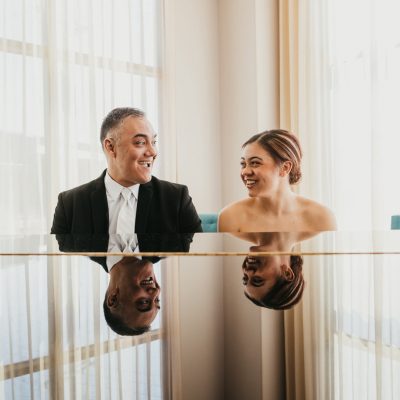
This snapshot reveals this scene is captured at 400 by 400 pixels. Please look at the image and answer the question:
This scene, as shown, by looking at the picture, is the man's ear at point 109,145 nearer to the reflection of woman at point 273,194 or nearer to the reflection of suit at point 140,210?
the reflection of suit at point 140,210

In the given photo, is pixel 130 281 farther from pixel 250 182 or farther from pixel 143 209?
pixel 250 182

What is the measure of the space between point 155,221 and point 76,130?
1246mm

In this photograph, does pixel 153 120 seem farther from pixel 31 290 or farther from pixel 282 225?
pixel 31 290

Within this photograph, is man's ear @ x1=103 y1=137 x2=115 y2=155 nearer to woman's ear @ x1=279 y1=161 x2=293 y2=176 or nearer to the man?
the man

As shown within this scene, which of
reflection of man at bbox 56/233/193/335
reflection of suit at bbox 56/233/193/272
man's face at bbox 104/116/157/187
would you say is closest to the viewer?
reflection of man at bbox 56/233/193/335

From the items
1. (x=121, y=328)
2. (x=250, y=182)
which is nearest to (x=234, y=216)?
(x=250, y=182)

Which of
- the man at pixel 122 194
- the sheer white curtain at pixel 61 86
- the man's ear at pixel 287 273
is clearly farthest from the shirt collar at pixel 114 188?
the sheer white curtain at pixel 61 86

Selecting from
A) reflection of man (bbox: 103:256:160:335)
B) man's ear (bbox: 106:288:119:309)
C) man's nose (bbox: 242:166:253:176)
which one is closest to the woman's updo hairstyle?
man's nose (bbox: 242:166:253:176)

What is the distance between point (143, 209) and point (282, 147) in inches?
24.1

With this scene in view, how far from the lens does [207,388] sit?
1.55 feet

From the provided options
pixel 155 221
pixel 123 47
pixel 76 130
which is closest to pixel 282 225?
pixel 155 221

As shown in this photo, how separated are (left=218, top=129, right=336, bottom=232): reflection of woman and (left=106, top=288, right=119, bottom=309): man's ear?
1.02 m

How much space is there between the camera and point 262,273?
771 millimetres

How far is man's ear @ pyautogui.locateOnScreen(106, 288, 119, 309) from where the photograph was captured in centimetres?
65
